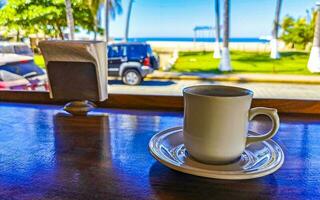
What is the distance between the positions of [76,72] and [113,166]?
1.28ft

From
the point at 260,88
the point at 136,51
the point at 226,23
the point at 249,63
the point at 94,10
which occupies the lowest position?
the point at 260,88

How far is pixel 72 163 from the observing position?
1.47 ft

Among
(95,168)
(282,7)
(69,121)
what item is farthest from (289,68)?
(95,168)

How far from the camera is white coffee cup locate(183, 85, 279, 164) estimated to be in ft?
1.27

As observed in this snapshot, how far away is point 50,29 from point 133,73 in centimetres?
59

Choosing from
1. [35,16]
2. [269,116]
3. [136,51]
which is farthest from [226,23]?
[269,116]

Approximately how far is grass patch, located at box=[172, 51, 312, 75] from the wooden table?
44.1 inches

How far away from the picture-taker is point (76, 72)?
0.75m

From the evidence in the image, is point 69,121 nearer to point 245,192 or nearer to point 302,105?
point 245,192

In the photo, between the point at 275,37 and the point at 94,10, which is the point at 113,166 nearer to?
the point at 275,37

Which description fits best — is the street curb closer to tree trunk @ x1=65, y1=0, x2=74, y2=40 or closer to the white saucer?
tree trunk @ x1=65, y1=0, x2=74, y2=40

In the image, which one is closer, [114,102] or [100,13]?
[114,102]

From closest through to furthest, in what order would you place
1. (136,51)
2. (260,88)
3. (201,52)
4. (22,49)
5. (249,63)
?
(260,88)
(22,49)
(249,63)
(201,52)
(136,51)

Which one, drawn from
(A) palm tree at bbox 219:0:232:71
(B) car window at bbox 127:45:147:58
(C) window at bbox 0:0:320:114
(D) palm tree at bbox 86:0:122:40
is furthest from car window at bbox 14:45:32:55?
(A) palm tree at bbox 219:0:232:71
